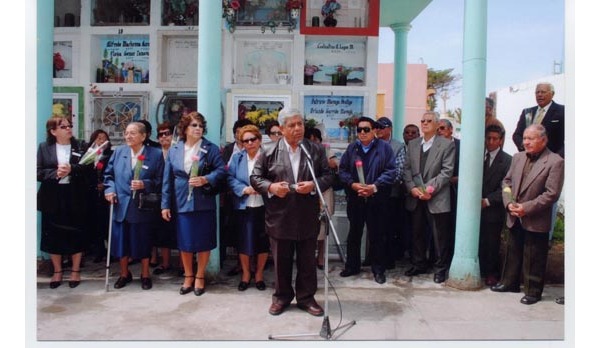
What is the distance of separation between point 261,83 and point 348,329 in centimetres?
343

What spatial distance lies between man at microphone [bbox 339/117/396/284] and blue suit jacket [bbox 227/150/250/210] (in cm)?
98

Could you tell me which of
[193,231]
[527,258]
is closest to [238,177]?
[193,231]

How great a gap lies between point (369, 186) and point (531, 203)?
1440 mm

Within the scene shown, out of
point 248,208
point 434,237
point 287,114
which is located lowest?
point 434,237

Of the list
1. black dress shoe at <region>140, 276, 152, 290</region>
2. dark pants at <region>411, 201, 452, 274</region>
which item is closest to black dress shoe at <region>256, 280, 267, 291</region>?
black dress shoe at <region>140, 276, 152, 290</region>

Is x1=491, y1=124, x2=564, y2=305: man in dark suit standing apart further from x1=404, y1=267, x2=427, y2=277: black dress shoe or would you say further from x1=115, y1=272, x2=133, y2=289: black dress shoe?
x1=115, y1=272, x2=133, y2=289: black dress shoe

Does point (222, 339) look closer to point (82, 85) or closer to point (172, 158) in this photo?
point (172, 158)

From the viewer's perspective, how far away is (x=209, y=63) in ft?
15.6

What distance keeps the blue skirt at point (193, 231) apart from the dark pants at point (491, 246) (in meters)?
2.76

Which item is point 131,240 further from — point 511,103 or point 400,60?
point 511,103

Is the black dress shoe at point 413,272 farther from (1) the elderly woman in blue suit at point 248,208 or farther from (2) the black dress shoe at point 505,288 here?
(1) the elderly woman in blue suit at point 248,208

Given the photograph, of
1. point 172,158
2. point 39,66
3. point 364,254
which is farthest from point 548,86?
point 39,66
